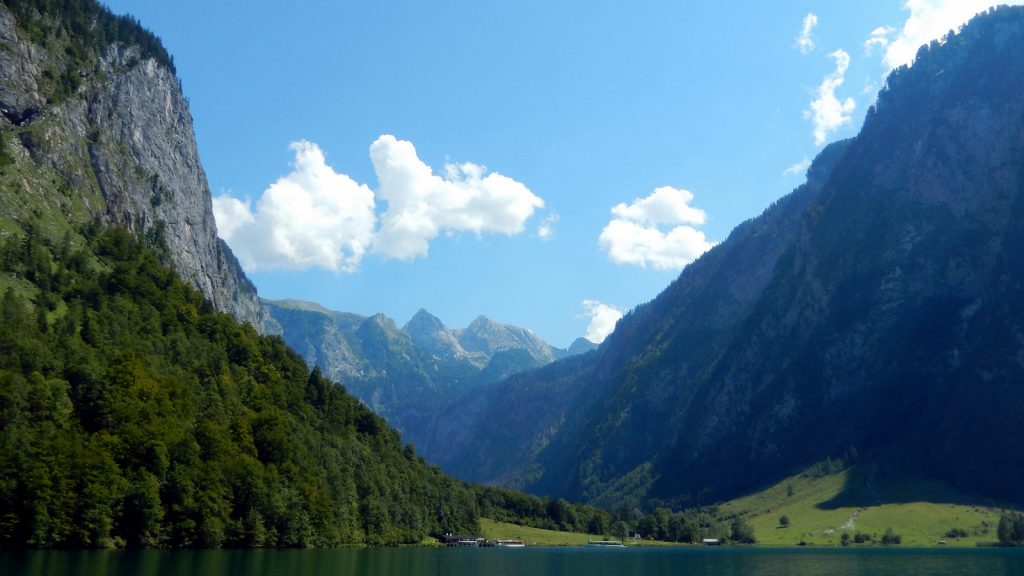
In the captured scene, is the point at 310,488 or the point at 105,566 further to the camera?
the point at 310,488

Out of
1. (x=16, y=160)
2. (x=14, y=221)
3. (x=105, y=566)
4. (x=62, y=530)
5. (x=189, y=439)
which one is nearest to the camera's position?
(x=105, y=566)

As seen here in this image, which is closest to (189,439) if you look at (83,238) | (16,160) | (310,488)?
(310,488)

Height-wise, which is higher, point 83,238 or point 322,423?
point 83,238

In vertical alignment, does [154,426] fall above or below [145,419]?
below

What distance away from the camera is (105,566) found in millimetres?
74625

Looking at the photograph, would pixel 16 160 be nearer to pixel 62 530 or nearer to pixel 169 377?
pixel 169 377

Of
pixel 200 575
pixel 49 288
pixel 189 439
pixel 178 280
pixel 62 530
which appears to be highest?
pixel 178 280

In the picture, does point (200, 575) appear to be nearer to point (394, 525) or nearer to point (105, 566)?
point (105, 566)

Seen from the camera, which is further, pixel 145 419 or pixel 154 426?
pixel 145 419

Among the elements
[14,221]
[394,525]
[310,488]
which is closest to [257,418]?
[310,488]

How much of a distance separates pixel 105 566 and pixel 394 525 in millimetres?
110124

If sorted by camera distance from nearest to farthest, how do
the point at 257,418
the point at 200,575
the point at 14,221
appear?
the point at 200,575, the point at 257,418, the point at 14,221

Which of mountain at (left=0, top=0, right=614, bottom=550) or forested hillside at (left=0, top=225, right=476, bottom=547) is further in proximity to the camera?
mountain at (left=0, top=0, right=614, bottom=550)

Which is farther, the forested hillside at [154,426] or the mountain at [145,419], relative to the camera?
the mountain at [145,419]
